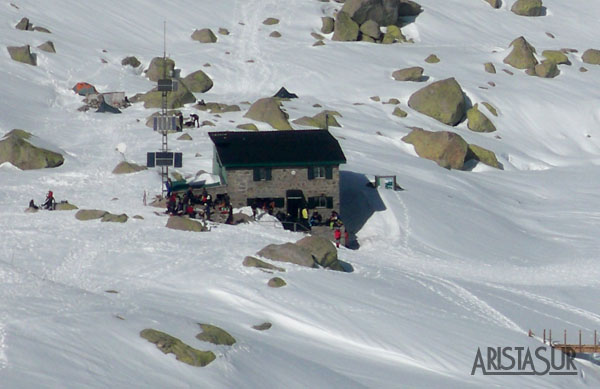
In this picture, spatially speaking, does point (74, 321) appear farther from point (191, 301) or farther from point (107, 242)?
point (107, 242)

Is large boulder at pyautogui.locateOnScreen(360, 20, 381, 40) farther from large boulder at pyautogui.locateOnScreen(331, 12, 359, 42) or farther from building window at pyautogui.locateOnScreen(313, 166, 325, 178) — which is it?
building window at pyautogui.locateOnScreen(313, 166, 325, 178)

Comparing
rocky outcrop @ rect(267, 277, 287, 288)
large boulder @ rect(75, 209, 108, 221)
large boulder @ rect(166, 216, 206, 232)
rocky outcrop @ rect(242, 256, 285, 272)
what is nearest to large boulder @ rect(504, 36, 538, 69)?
large boulder @ rect(166, 216, 206, 232)

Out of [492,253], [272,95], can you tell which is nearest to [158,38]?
[272,95]

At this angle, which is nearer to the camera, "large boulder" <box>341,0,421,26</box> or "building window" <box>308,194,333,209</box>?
"building window" <box>308,194,333,209</box>

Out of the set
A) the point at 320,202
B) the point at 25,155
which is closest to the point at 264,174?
the point at 320,202

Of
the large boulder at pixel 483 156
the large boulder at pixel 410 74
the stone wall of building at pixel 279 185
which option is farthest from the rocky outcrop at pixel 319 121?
the stone wall of building at pixel 279 185

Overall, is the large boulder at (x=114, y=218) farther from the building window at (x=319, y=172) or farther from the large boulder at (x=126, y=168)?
the building window at (x=319, y=172)
